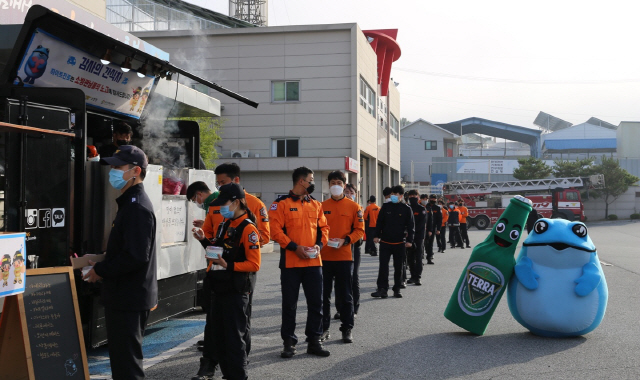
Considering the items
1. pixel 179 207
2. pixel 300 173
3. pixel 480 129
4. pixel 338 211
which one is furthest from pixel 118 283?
pixel 480 129

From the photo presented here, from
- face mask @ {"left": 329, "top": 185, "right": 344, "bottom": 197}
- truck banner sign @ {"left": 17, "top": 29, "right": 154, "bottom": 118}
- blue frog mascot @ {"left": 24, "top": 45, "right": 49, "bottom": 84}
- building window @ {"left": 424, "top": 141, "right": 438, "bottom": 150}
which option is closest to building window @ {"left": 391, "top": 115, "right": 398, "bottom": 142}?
building window @ {"left": 424, "top": 141, "right": 438, "bottom": 150}

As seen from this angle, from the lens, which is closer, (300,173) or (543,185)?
(300,173)

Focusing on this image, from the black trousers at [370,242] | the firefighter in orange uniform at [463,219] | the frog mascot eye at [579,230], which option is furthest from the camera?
the firefighter in orange uniform at [463,219]

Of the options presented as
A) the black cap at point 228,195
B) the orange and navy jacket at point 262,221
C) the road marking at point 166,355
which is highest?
the black cap at point 228,195

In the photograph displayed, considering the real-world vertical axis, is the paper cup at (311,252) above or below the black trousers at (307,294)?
above

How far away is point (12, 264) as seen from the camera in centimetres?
423

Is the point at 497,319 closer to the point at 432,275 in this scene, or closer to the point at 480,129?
the point at 432,275

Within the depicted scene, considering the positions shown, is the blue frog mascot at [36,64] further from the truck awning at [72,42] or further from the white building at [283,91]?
the white building at [283,91]

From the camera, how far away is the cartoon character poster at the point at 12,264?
4.14m

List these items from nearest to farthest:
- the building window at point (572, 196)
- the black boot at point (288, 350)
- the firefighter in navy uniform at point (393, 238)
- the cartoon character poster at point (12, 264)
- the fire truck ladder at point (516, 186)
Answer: the cartoon character poster at point (12, 264) < the black boot at point (288, 350) < the firefighter in navy uniform at point (393, 238) < the building window at point (572, 196) < the fire truck ladder at point (516, 186)

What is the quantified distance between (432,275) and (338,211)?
24.5ft

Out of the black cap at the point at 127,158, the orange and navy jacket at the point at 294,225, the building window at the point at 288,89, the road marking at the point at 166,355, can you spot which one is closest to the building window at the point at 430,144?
the building window at the point at 288,89

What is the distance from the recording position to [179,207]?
7.76 metres

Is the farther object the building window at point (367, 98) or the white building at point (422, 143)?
the white building at point (422, 143)
